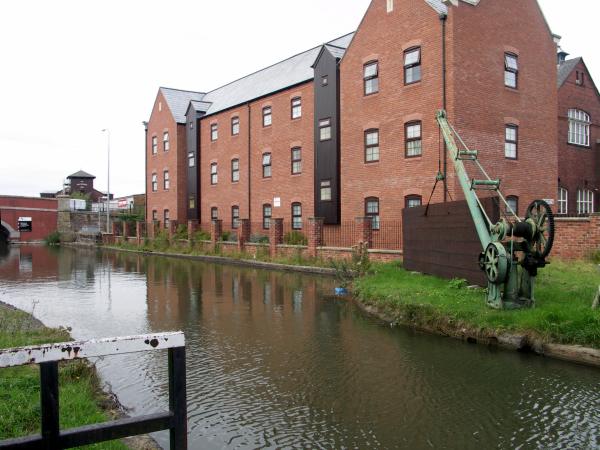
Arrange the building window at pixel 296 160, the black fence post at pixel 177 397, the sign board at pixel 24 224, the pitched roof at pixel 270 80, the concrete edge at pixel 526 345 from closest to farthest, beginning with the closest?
the black fence post at pixel 177 397
the concrete edge at pixel 526 345
the building window at pixel 296 160
the pitched roof at pixel 270 80
the sign board at pixel 24 224

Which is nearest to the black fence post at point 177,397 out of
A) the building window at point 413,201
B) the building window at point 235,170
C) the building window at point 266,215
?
the building window at point 413,201

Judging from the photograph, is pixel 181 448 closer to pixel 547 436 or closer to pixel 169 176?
pixel 547 436

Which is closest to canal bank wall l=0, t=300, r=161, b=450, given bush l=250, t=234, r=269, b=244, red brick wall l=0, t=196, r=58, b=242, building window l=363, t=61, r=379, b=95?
building window l=363, t=61, r=379, b=95

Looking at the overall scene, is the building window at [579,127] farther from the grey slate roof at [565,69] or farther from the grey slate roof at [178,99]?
the grey slate roof at [178,99]

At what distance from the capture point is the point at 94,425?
3160mm

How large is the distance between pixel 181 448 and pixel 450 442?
317 centimetres

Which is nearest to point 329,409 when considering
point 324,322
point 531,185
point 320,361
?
point 320,361

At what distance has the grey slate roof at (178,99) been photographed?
135ft

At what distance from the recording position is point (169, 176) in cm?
4112

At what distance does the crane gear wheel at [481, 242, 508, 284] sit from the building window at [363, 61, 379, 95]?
1390 cm

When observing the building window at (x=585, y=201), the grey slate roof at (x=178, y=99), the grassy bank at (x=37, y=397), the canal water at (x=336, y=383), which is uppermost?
the grey slate roof at (x=178, y=99)

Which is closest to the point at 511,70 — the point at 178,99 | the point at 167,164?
the point at 167,164

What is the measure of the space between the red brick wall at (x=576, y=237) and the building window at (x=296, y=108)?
15.6 meters

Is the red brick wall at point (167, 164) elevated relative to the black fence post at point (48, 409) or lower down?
elevated
